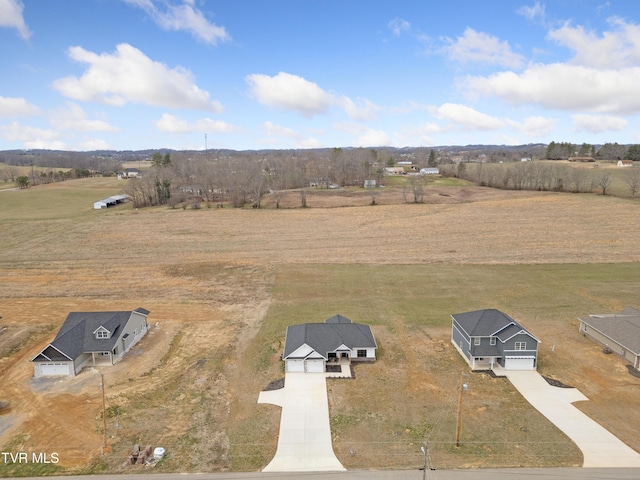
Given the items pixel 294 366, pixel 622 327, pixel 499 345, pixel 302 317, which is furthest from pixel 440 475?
pixel 622 327

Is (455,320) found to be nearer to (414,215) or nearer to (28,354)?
(28,354)

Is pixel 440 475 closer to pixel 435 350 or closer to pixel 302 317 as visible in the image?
pixel 435 350

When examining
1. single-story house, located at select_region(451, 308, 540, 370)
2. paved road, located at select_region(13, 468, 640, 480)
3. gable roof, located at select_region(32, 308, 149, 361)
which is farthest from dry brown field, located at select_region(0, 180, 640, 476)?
gable roof, located at select_region(32, 308, 149, 361)

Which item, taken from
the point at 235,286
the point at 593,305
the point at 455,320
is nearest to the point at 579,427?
the point at 455,320

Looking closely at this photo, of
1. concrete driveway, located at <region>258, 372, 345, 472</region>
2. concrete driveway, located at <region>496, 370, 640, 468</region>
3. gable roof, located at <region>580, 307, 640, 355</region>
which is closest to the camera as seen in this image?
concrete driveway, located at <region>258, 372, 345, 472</region>

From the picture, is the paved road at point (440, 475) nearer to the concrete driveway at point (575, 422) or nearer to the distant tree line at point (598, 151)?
the concrete driveway at point (575, 422)

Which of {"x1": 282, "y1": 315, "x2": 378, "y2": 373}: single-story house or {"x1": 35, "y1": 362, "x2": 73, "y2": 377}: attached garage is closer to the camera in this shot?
{"x1": 35, "y1": 362, "x2": 73, "y2": 377}: attached garage

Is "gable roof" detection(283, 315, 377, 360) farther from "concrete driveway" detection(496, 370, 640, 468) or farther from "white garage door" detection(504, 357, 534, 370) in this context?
"concrete driveway" detection(496, 370, 640, 468)
